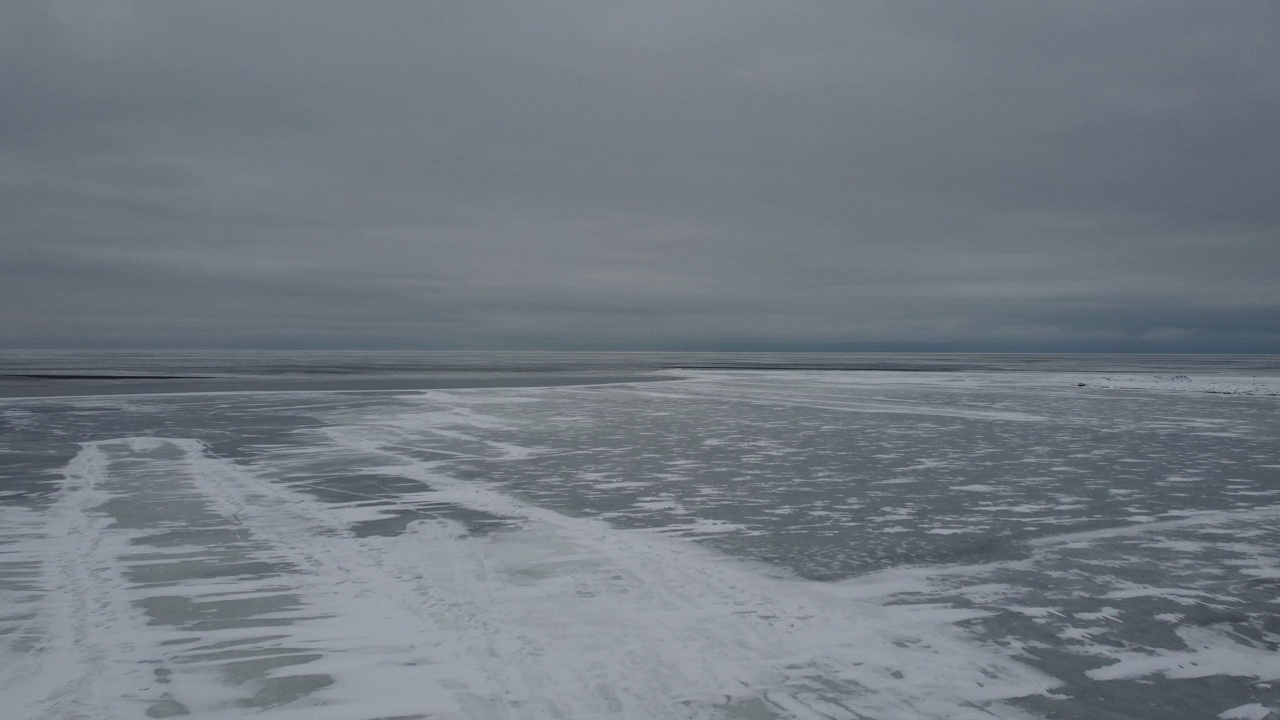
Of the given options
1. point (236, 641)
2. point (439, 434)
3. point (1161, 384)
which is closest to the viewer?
point (236, 641)

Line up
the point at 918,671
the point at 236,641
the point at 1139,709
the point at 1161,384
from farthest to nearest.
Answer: the point at 1161,384, the point at 236,641, the point at 918,671, the point at 1139,709

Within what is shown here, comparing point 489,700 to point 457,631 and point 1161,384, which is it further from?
point 1161,384

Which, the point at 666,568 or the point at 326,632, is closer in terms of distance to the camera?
the point at 326,632

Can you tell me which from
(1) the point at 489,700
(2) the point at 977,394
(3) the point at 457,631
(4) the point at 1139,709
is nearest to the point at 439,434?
(3) the point at 457,631

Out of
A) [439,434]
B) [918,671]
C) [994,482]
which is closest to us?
[918,671]

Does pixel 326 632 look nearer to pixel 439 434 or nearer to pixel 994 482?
pixel 994 482

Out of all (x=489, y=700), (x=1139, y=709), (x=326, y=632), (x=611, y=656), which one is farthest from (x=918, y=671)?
(x=326, y=632)
